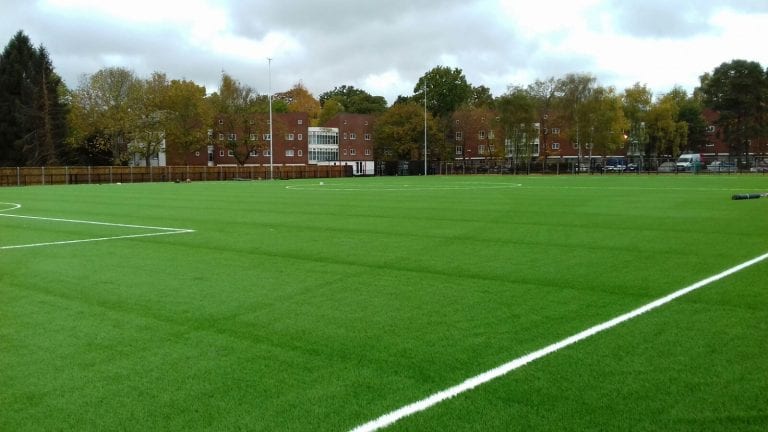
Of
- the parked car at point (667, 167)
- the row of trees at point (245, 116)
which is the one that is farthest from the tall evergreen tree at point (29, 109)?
the parked car at point (667, 167)

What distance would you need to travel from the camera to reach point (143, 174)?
63.2 m

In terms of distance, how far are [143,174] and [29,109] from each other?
18272mm

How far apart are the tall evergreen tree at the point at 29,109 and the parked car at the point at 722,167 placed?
72064 millimetres

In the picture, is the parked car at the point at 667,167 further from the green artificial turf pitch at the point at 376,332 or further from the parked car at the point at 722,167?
the green artificial turf pitch at the point at 376,332

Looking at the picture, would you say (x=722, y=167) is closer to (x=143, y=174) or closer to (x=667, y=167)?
(x=667, y=167)

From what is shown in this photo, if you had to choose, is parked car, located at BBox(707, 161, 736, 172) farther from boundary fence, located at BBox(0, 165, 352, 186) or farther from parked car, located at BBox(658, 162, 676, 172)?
boundary fence, located at BBox(0, 165, 352, 186)

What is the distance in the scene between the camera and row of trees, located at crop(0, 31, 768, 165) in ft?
231

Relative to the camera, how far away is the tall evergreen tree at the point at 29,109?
227ft

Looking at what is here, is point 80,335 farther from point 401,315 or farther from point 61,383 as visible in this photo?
point 401,315

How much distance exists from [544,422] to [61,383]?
327 centimetres

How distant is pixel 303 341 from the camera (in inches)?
211

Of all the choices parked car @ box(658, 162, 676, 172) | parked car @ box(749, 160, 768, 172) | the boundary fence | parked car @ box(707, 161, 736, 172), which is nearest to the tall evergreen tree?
the boundary fence

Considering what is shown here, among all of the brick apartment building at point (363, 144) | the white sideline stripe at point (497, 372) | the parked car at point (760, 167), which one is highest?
the brick apartment building at point (363, 144)

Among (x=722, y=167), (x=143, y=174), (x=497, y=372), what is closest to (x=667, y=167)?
(x=722, y=167)
